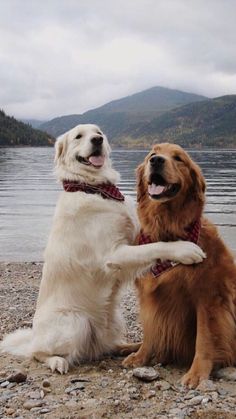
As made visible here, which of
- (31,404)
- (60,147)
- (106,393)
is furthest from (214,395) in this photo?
(60,147)

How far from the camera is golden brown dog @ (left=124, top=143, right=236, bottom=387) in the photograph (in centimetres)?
462

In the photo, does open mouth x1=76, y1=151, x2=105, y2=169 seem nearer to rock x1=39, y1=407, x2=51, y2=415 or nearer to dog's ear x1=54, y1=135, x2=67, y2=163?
dog's ear x1=54, y1=135, x2=67, y2=163

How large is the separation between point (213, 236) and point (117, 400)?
1747mm

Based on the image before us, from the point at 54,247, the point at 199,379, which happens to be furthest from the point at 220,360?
the point at 54,247

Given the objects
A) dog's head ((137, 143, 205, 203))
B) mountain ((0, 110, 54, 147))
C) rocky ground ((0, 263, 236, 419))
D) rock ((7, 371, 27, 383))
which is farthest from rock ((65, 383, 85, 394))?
mountain ((0, 110, 54, 147))

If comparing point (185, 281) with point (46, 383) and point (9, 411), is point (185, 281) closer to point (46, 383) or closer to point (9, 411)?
point (46, 383)

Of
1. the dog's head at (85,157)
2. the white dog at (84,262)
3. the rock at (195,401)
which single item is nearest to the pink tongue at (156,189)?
the white dog at (84,262)

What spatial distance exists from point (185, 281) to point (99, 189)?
143cm

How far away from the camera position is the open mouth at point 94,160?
550 cm

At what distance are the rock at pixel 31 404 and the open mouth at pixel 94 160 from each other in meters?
2.46

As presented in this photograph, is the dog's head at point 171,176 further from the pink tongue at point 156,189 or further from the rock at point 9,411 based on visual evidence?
the rock at point 9,411

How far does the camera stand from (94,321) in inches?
216

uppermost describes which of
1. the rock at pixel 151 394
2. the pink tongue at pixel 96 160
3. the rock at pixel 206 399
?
the pink tongue at pixel 96 160

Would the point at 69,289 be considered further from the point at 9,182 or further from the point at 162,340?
the point at 9,182
